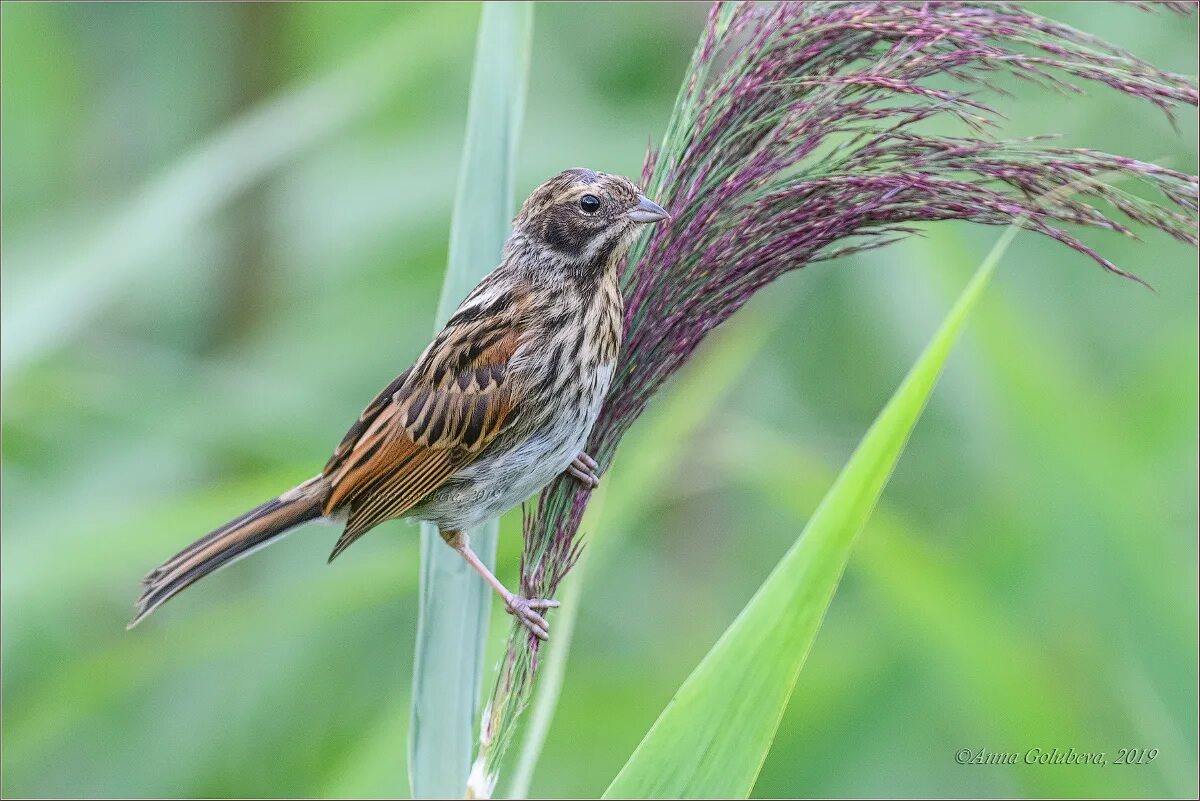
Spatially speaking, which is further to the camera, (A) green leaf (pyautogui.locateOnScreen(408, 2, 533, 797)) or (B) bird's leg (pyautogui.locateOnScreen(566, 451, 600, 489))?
(B) bird's leg (pyautogui.locateOnScreen(566, 451, 600, 489))

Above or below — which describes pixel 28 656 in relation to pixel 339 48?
below

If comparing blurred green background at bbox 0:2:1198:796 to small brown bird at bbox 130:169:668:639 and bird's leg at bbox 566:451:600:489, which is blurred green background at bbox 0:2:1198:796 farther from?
bird's leg at bbox 566:451:600:489

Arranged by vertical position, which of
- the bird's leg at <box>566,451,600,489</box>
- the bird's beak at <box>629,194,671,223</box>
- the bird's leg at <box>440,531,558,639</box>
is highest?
the bird's beak at <box>629,194,671,223</box>

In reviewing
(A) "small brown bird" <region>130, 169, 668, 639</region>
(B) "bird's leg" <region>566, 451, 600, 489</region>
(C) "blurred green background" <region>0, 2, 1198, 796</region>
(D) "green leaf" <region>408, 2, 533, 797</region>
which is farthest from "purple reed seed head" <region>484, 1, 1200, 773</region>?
(C) "blurred green background" <region>0, 2, 1198, 796</region>

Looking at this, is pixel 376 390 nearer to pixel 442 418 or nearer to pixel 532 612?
pixel 442 418

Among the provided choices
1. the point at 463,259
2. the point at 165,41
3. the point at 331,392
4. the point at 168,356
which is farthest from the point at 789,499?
the point at 165,41

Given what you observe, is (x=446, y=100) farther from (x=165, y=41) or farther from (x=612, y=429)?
(x=612, y=429)

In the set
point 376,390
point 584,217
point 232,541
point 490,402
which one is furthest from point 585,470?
point 376,390
